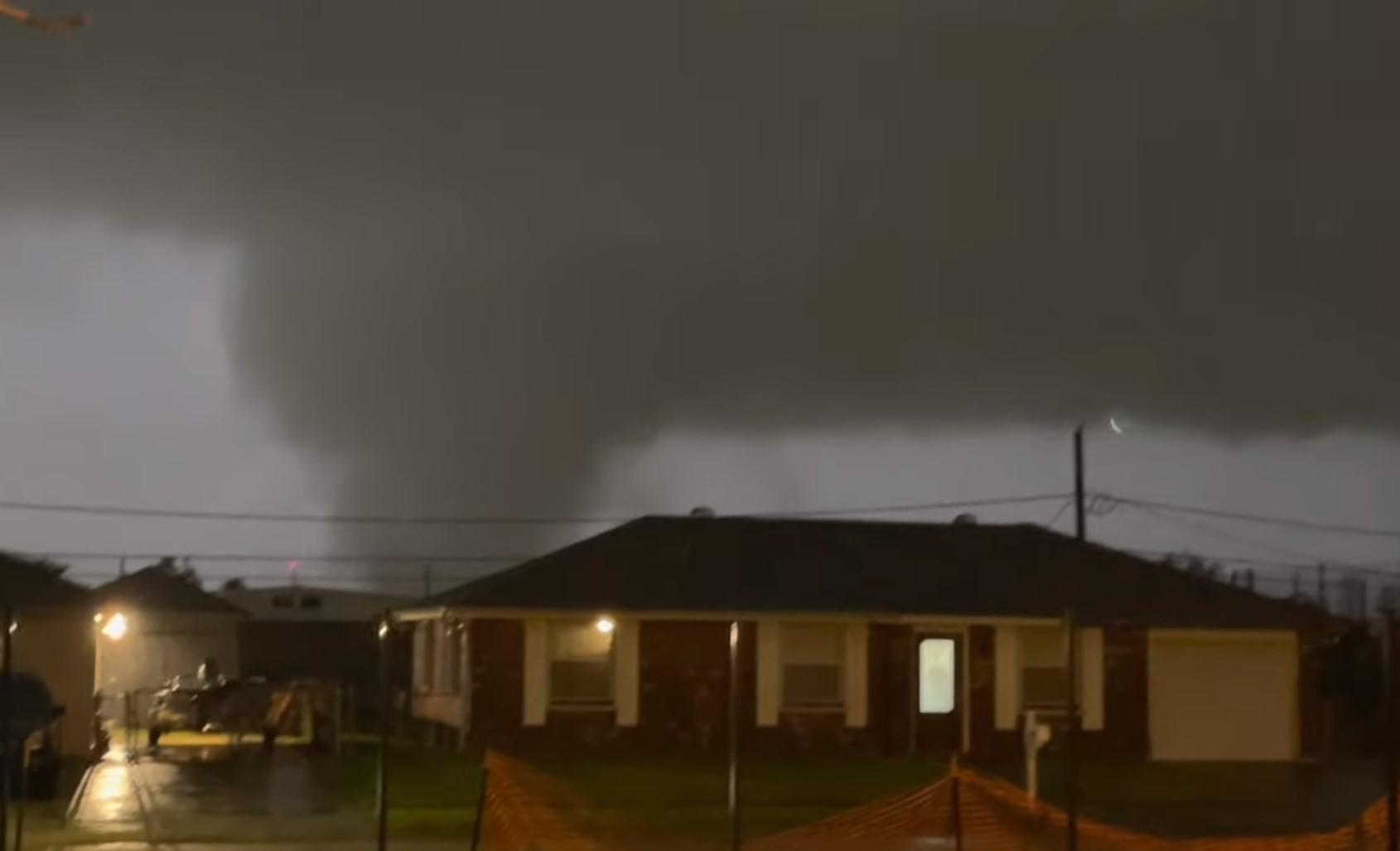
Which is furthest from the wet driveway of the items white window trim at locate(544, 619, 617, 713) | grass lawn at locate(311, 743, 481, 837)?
white window trim at locate(544, 619, 617, 713)

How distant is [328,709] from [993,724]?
37.2ft

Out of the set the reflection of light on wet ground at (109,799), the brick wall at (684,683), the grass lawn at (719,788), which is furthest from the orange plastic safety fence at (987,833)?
the brick wall at (684,683)

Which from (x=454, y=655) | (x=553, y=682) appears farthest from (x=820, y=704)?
(x=454, y=655)

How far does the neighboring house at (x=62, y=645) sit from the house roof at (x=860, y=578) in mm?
6354

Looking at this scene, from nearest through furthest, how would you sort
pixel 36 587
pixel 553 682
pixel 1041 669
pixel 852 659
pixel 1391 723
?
pixel 1391 723 → pixel 36 587 → pixel 553 682 → pixel 852 659 → pixel 1041 669

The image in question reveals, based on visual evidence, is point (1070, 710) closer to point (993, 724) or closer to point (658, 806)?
point (658, 806)

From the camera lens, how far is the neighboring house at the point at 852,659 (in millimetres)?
37625

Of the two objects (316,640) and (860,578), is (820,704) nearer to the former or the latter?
(860,578)

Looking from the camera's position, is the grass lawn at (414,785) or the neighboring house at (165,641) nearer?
the grass lawn at (414,785)

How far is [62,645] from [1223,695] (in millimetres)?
19374

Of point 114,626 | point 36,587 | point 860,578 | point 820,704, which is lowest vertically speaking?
point 820,704

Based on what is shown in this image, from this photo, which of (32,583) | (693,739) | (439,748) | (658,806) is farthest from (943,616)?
(32,583)

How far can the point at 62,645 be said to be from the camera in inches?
1321

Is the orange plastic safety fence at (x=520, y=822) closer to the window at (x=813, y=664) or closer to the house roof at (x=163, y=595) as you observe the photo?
the window at (x=813, y=664)
